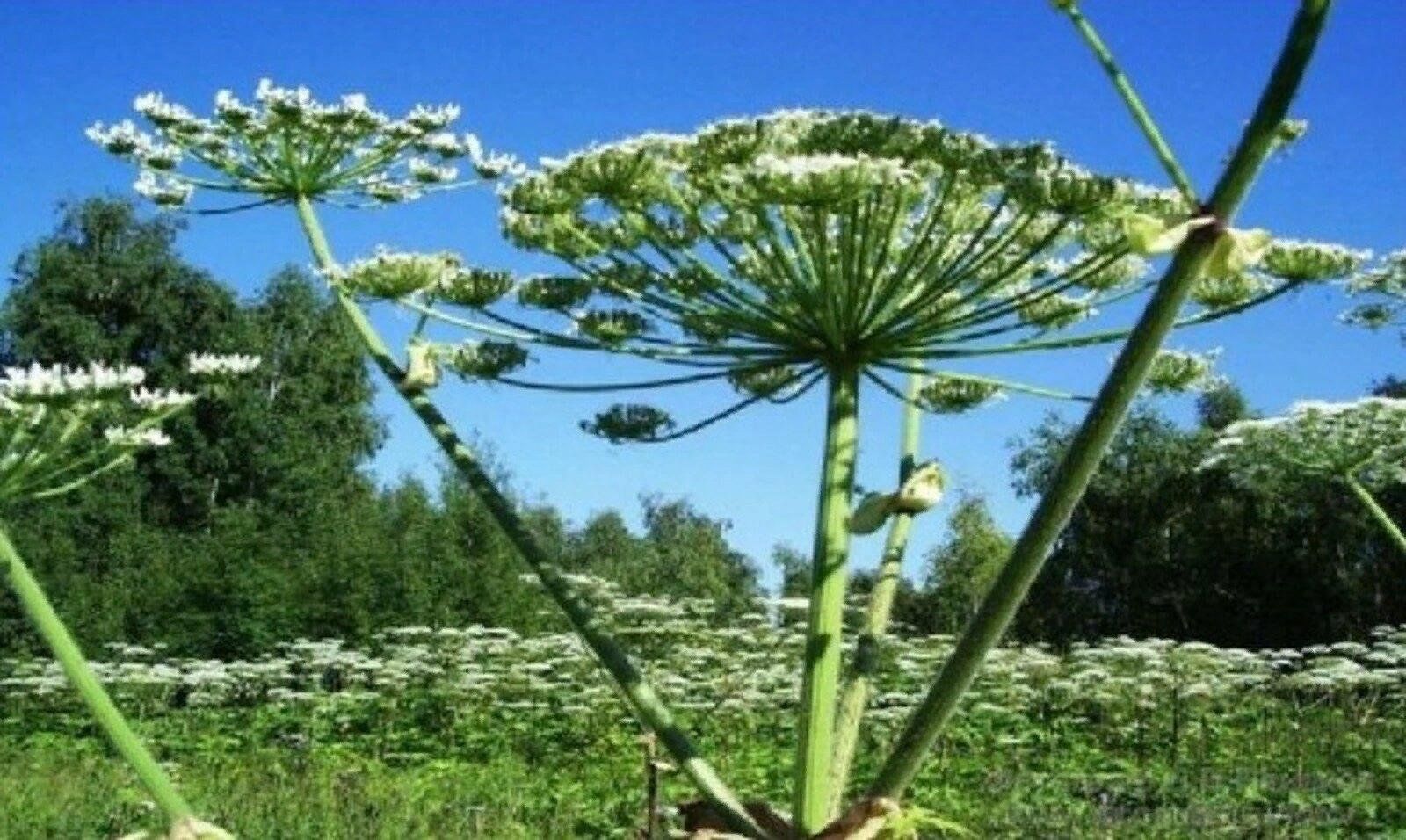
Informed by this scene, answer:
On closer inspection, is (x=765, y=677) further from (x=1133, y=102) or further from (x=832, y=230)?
(x=1133, y=102)

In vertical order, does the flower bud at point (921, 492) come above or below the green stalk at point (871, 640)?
above

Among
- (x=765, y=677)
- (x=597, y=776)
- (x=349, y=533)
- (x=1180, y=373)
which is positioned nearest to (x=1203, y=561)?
(x=349, y=533)

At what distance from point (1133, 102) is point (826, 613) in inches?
29.4

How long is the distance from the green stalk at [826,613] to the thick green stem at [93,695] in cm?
59

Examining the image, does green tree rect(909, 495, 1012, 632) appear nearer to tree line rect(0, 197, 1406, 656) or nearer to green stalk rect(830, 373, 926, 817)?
tree line rect(0, 197, 1406, 656)

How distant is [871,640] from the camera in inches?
76.5

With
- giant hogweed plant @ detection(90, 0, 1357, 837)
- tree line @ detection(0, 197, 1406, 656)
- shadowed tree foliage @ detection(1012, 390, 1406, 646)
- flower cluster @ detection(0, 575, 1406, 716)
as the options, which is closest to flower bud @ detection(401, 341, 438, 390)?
giant hogweed plant @ detection(90, 0, 1357, 837)

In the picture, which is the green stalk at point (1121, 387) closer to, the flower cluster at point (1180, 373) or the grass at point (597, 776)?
the flower cluster at point (1180, 373)

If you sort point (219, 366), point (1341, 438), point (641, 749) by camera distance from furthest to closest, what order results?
point (641, 749) < point (1341, 438) < point (219, 366)

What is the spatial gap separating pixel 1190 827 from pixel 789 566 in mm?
47967

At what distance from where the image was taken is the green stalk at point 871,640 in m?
1.81

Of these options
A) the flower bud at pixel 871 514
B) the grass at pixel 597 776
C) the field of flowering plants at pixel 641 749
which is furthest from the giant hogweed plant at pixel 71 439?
the grass at pixel 597 776

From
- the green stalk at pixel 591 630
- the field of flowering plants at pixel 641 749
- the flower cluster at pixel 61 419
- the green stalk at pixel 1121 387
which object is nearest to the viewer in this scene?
the green stalk at pixel 1121 387

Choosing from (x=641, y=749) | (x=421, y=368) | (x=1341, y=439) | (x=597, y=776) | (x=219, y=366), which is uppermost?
(x=1341, y=439)
